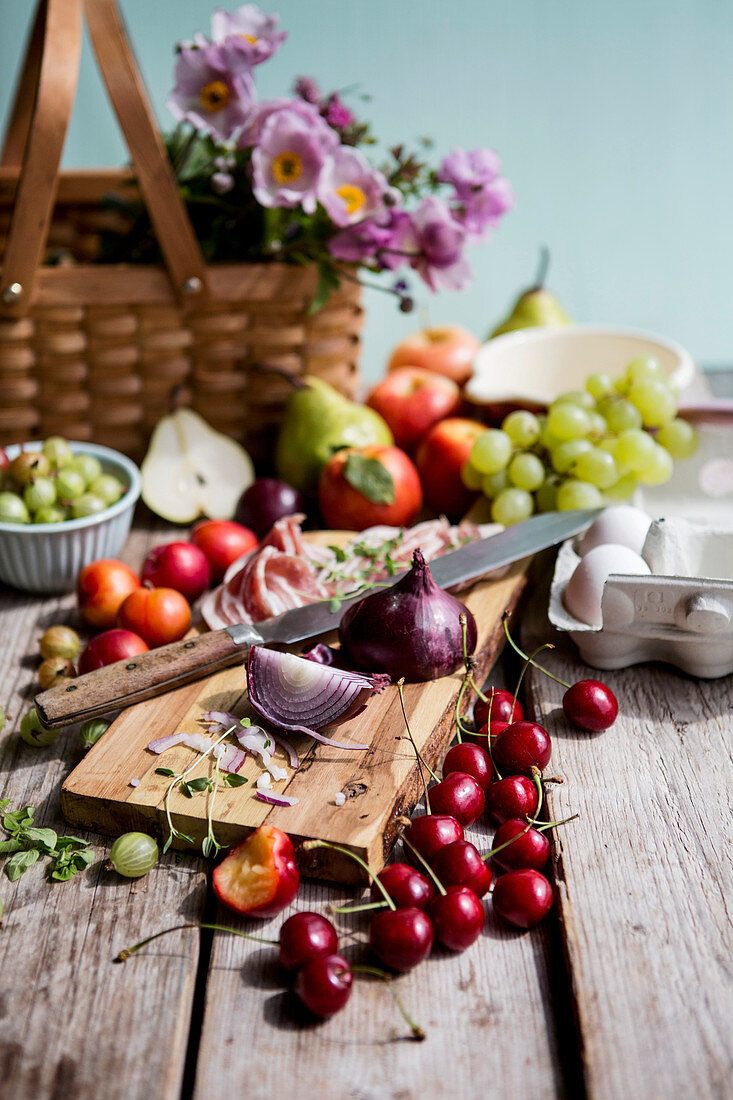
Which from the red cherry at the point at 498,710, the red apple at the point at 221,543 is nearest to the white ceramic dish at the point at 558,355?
the red apple at the point at 221,543

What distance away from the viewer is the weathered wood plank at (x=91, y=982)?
692 mm

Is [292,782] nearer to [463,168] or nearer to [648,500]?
[648,500]

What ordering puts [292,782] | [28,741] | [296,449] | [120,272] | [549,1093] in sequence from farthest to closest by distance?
[296,449] < [120,272] < [28,741] < [292,782] < [549,1093]

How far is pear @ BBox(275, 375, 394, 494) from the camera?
1.58m

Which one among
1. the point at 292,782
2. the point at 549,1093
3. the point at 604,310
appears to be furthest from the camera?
the point at 604,310

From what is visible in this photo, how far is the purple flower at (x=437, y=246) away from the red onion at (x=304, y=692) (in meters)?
0.82

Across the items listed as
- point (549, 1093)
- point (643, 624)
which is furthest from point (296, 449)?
point (549, 1093)

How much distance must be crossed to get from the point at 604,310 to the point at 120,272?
1.65 metres

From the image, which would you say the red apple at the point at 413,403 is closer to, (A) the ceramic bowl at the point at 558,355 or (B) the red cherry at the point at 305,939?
(A) the ceramic bowl at the point at 558,355

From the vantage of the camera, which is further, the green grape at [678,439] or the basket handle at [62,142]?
the green grape at [678,439]

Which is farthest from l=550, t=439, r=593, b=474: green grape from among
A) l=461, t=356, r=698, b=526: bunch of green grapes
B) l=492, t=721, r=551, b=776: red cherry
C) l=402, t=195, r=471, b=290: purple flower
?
l=492, t=721, r=551, b=776: red cherry

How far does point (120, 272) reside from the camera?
57.4 inches

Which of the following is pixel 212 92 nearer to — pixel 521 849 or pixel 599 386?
pixel 599 386

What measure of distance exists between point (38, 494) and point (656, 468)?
939 mm
